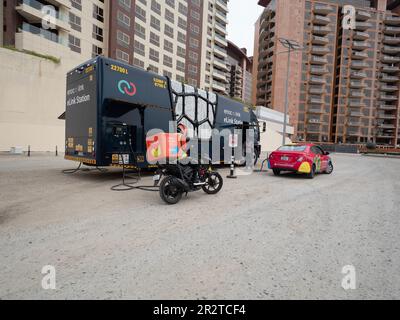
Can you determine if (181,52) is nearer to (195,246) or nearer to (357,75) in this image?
(195,246)

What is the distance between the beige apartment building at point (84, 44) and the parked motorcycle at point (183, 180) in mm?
19391

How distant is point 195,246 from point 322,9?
286 ft

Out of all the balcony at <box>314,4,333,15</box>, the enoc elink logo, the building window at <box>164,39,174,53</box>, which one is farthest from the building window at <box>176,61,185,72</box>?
the balcony at <box>314,4,333,15</box>

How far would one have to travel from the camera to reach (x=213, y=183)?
6.64 m

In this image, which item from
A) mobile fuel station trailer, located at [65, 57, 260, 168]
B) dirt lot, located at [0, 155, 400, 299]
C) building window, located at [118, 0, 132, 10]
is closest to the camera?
dirt lot, located at [0, 155, 400, 299]

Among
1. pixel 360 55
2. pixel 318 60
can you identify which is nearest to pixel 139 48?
pixel 318 60

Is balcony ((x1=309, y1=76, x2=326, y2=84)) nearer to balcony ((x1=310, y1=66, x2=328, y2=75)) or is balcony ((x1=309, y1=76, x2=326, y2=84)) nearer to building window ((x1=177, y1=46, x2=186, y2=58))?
balcony ((x1=310, y1=66, x2=328, y2=75))

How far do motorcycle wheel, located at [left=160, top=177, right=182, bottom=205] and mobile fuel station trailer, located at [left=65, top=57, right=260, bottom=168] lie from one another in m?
2.81

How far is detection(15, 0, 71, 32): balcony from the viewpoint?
1022 inches

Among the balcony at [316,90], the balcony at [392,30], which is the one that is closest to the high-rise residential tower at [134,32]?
the balcony at [316,90]

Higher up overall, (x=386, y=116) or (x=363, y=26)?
(x=363, y=26)
